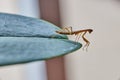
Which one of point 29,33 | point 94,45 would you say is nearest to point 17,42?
point 29,33

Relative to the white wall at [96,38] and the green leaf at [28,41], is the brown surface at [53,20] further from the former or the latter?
the green leaf at [28,41]

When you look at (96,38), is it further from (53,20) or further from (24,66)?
(24,66)

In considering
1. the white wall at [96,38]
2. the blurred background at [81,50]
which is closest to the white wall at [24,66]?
the blurred background at [81,50]

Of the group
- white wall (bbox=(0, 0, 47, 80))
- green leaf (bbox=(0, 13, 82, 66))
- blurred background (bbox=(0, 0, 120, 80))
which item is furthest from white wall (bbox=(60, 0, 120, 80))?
green leaf (bbox=(0, 13, 82, 66))

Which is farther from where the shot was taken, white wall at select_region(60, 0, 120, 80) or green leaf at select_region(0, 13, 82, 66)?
white wall at select_region(60, 0, 120, 80)

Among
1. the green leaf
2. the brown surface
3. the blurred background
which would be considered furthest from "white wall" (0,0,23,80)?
the green leaf

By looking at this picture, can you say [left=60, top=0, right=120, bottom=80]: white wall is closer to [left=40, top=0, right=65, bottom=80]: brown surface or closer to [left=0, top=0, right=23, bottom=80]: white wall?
[left=40, top=0, right=65, bottom=80]: brown surface

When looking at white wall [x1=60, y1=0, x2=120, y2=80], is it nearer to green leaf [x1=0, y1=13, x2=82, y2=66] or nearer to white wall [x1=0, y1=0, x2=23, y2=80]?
white wall [x1=0, y1=0, x2=23, y2=80]
